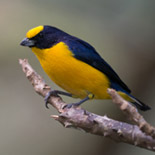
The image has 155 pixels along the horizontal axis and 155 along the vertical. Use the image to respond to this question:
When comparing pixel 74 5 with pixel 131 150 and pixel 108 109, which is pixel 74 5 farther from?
pixel 131 150

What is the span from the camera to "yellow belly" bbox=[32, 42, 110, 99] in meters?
4.50

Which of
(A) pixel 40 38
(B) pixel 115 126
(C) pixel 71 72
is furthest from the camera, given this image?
(A) pixel 40 38

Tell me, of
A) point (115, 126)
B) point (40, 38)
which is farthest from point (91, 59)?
point (115, 126)

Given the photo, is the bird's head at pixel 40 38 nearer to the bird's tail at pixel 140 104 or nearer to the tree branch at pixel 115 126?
the bird's tail at pixel 140 104

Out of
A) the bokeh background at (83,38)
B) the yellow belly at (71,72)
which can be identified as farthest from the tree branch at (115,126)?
the bokeh background at (83,38)

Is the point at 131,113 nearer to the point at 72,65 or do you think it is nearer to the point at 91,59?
the point at 72,65

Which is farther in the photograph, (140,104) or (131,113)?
(140,104)

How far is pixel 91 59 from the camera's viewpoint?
4.79m

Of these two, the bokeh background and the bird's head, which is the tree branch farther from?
the bokeh background

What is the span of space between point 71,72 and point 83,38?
8.15 feet

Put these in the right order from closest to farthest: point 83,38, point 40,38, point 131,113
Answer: point 131,113 → point 40,38 → point 83,38

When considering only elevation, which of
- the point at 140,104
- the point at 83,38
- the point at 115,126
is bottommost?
the point at 140,104

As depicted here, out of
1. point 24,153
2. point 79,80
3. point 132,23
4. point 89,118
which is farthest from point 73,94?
point 132,23

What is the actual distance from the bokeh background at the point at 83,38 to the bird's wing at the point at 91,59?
39.6 inches
